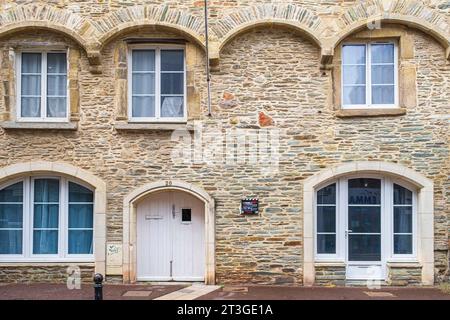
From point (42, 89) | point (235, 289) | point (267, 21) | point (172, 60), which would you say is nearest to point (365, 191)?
point (235, 289)

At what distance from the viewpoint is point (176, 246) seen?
9688 millimetres

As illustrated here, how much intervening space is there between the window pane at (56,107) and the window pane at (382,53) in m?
6.16

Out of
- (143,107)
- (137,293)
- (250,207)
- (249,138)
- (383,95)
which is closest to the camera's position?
(137,293)

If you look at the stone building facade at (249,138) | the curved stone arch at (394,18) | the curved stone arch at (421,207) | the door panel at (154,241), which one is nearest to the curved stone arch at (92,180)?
the stone building facade at (249,138)

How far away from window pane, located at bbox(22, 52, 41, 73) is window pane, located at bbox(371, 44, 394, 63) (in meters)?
6.60

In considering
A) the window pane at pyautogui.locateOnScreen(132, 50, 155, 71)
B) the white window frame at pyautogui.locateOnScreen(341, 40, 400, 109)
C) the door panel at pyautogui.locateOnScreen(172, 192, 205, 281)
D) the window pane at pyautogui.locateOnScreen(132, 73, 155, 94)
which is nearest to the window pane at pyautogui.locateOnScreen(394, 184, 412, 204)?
the white window frame at pyautogui.locateOnScreen(341, 40, 400, 109)

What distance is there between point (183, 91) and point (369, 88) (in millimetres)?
3642

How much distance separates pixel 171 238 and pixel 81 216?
1.84 m

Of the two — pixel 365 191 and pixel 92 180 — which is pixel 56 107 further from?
pixel 365 191

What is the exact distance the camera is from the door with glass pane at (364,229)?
953 cm

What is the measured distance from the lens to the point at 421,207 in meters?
9.37

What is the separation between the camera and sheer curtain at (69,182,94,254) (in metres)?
9.68

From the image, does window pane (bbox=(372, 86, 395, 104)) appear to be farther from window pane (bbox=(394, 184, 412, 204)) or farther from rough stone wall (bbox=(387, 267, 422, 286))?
Answer: rough stone wall (bbox=(387, 267, 422, 286))

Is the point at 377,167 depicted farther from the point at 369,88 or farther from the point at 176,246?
the point at 176,246
